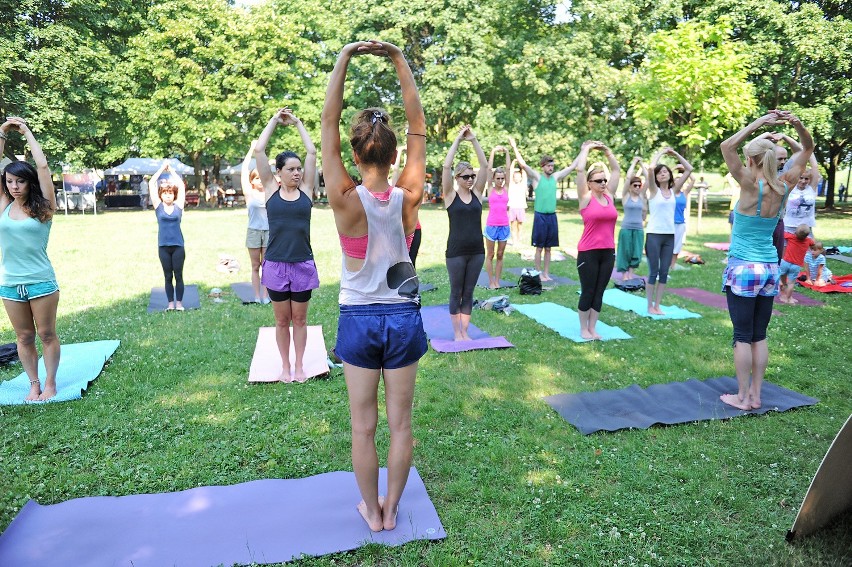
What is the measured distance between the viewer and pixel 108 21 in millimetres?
26031

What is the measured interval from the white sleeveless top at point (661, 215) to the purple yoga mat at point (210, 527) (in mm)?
5540

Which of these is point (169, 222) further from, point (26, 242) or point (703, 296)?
point (703, 296)

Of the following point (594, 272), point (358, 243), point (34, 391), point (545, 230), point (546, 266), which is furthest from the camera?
point (546, 266)

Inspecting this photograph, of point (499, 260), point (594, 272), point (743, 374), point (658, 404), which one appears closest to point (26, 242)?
point (658, 404)

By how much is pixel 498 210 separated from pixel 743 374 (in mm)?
5614

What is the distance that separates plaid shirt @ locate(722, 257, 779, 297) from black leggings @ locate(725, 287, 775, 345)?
6cm

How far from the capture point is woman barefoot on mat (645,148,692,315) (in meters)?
7.68

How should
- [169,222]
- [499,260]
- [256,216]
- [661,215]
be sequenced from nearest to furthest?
[661,215], [169,222], [256,216], [499,260]

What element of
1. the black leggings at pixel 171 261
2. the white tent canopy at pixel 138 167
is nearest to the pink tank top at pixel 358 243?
the black leggings at pixel 171 261

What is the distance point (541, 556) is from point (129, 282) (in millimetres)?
9804

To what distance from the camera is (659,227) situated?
7.71m

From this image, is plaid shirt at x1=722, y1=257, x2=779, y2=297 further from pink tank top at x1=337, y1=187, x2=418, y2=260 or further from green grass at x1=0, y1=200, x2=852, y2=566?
pink tank top at x1=337, y1=187, x2=418, y2=260

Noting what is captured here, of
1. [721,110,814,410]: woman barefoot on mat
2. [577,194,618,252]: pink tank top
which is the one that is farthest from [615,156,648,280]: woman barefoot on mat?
[721,110,814,410]: woman barefoot on mat

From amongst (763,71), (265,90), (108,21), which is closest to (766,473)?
(763,71)
